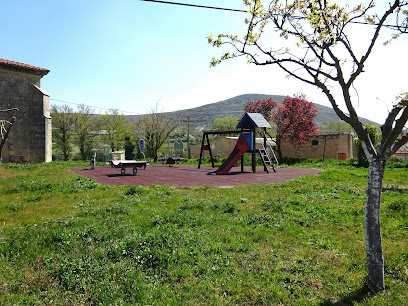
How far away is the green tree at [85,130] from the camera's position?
42.8 meters

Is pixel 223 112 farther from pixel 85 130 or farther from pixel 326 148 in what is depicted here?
pixel 326 148

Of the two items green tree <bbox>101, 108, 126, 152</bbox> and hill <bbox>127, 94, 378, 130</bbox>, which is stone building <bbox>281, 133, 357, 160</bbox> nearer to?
green tree <bbox>101, 108, 126, 152</bbox>

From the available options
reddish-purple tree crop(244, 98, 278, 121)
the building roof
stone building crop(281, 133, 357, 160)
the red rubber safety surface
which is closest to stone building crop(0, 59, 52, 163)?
the building roof

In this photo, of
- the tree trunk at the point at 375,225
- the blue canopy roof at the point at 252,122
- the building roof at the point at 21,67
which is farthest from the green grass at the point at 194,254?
the building roof at the point at 21,67

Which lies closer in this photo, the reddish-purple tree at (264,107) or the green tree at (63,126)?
the reddish-purple tree at (264,107)

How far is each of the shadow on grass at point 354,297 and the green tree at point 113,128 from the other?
45.7 metres

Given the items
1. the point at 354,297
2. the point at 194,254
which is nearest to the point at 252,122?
the point at 194,254

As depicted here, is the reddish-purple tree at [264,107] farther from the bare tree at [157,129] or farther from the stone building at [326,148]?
the bare tree at [157,129]

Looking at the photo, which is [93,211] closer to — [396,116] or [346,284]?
[346,284]

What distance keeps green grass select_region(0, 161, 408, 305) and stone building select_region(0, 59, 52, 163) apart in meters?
16.9

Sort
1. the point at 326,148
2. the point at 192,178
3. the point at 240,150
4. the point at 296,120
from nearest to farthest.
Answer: the point at 192,178 < the point at 240,150 < the point at 296,120 < the point at 326,148

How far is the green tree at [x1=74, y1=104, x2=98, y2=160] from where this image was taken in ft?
140

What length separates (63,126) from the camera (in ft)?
136

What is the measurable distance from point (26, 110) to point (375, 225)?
23.9 meters
